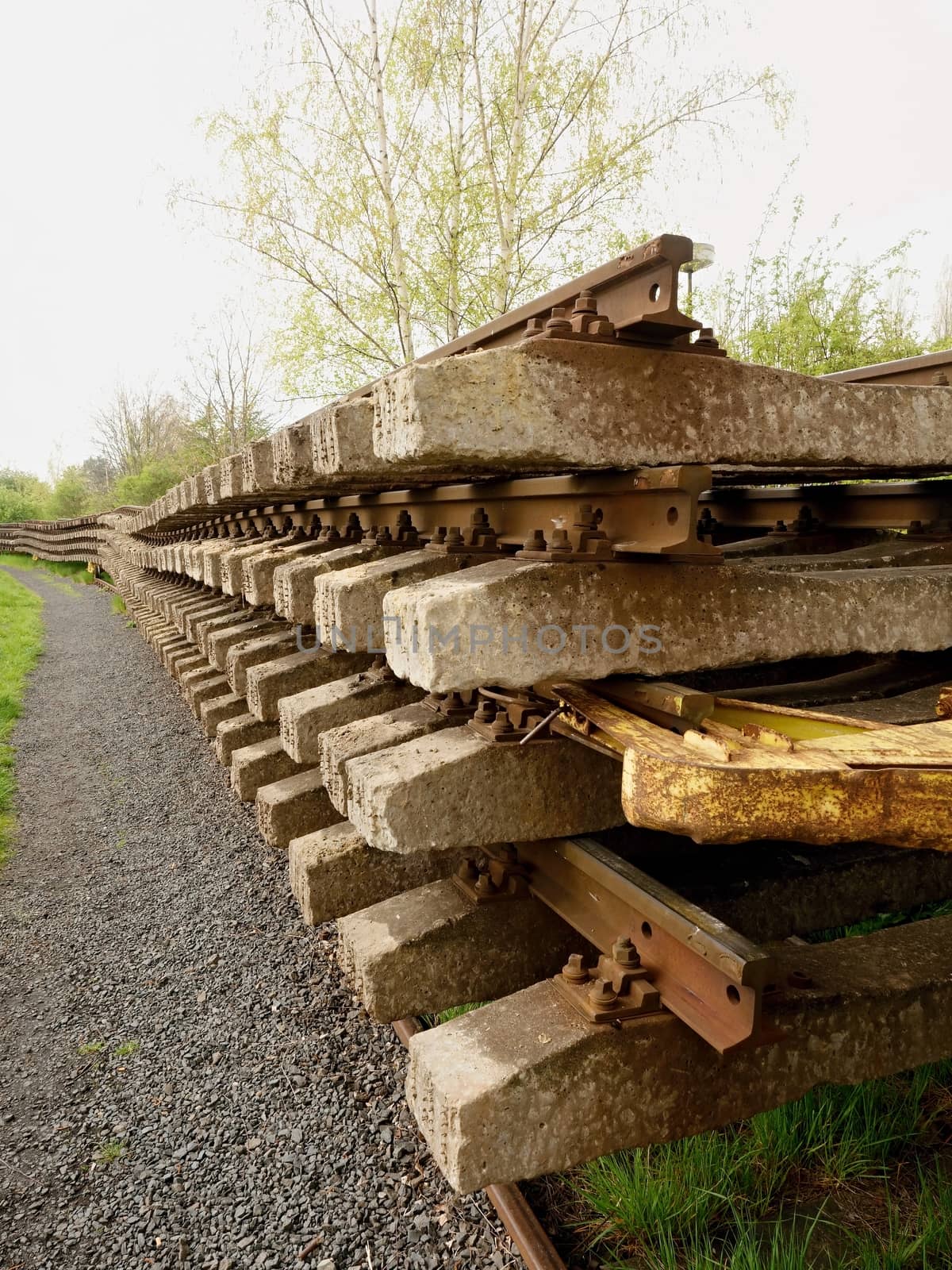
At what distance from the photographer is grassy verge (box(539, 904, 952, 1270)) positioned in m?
2.22

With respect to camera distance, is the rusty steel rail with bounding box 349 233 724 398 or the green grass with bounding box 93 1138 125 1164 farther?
the green grass with bounding box 93 1138 125 1164

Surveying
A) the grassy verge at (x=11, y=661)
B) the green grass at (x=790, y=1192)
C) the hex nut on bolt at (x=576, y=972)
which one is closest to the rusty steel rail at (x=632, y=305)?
the hex nut on bolt at (x=576, y=972)

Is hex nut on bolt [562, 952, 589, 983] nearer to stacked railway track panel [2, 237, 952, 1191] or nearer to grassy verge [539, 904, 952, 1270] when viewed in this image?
stacked railway track panel [2, 237, 952, 1191]

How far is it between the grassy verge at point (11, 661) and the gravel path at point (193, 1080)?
114cm

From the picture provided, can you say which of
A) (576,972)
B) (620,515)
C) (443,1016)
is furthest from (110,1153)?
(620,515)

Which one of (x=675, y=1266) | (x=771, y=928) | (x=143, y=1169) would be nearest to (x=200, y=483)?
(x=143, y=1169)

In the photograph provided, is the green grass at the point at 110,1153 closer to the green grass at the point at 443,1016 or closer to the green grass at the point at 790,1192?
the green grass at the point at 443,1016

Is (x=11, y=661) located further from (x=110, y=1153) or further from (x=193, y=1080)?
(x=110, y=1153)

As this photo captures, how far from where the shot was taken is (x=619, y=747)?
68.9 inches

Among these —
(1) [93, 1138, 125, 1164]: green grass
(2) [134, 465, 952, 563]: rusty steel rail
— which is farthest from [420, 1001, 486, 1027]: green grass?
(2) [134, 465, 952, 563]: rusty steel rail

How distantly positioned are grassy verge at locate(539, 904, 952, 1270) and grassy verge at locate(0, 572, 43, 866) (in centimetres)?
510

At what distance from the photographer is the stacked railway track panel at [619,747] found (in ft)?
5.48

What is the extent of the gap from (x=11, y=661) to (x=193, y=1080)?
12205mm

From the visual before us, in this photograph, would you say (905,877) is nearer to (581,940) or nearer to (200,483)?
(581,940)
